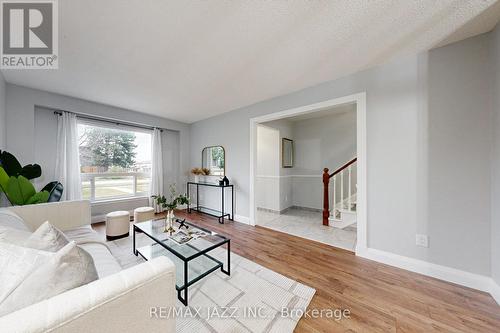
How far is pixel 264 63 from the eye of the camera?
2.10 metres

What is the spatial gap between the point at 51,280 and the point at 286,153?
440cm

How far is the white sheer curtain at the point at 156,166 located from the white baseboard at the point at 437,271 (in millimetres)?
4096

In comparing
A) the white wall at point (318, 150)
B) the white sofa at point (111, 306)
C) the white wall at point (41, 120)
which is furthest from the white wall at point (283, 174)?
the white sofa at point (111, 306)

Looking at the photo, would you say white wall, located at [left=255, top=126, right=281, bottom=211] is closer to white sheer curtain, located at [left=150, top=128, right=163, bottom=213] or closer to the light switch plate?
white sheer curtain, located at [left=150, top=128, right=163, bottom=213]

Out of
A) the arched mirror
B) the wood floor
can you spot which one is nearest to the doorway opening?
the arched mirror

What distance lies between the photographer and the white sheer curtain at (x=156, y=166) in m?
4.13

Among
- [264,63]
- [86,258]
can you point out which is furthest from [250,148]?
[86,258]

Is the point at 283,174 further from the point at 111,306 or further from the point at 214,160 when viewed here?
the point at 111,306

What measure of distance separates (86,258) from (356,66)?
2962mm

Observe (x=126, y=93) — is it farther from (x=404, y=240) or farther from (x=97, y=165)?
(x=404, y=240)

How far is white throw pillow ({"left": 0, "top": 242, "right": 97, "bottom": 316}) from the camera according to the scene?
24.6 inches

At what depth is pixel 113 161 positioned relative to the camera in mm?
3729

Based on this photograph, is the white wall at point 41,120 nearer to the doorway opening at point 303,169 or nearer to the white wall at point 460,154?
the doorway opening at point 303,169

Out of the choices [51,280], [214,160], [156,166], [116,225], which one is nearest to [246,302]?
[51,280]
